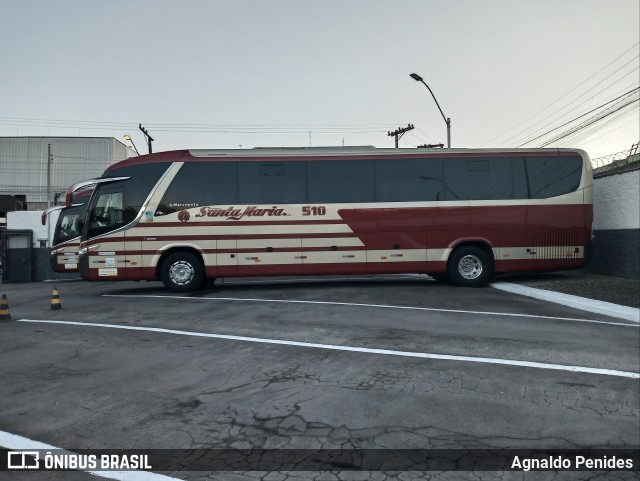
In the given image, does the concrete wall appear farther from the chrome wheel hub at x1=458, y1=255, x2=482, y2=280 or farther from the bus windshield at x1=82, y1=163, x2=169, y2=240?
the bus windshield at x1=82, y1=163, x2=169, y2=240

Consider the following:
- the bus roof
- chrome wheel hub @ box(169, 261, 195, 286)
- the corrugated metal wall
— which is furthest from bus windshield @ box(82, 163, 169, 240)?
the corrugated metal wall

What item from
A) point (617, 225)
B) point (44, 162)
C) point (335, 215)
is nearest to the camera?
point (335, 215)

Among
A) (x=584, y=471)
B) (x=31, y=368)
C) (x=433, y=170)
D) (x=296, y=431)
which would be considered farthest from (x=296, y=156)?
(x=584, y=471)

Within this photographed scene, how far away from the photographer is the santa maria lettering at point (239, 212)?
42.9 feet

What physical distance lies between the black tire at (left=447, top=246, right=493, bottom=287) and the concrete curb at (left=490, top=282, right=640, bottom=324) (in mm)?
611

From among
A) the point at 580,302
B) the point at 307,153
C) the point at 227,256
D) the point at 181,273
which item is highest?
the point at 307,153

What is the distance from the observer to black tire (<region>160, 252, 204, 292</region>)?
1308 cm

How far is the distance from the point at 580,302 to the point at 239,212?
830 cm

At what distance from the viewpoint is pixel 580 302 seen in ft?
33.3

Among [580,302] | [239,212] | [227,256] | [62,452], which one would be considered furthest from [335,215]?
[62,452]

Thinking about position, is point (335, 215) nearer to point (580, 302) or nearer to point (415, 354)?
point (580, 302)

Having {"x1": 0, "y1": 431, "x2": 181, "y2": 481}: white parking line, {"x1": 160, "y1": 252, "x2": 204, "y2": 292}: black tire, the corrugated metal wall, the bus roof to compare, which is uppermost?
the corrugated metal wall

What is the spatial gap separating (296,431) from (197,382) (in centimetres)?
171

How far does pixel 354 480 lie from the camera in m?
3.28
